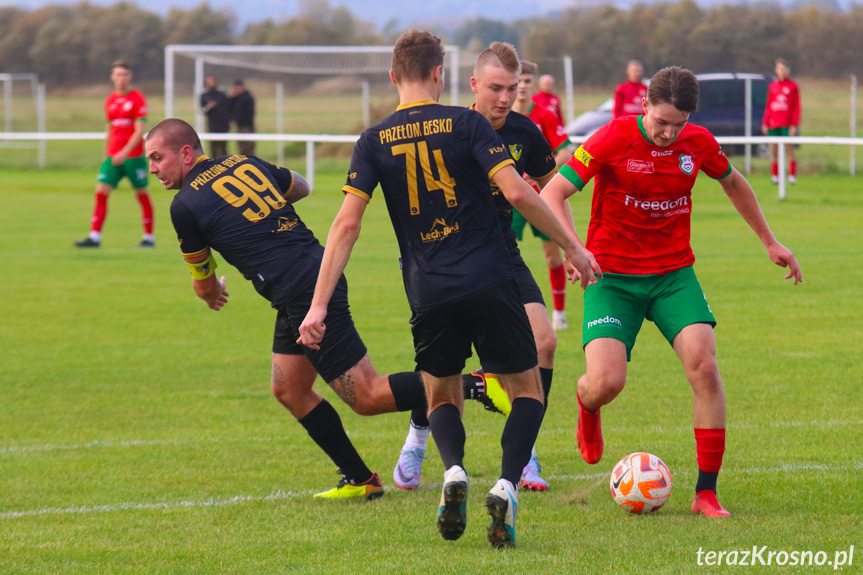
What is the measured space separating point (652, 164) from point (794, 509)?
169 cm

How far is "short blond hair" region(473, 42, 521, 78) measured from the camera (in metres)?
5.57

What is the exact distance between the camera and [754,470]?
583cm

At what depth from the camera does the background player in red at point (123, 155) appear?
15.1m

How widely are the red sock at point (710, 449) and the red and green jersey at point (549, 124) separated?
381 cm

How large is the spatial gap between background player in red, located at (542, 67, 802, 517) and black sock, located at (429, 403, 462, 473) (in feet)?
3.01

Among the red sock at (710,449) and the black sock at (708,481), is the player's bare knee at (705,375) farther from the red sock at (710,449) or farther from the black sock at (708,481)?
the black sock at (708,481)

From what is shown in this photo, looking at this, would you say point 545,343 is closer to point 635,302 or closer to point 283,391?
point 635,302

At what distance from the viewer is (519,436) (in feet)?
15.6

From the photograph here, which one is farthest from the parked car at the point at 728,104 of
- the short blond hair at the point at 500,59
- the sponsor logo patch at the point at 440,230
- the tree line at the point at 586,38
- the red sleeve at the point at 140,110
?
the sponsor logo patch at the point at 440,230

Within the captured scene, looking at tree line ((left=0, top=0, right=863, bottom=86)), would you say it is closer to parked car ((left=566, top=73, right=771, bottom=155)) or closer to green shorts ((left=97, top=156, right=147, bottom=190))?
parked car ((left=566, top=73, right=771, bottom=155))

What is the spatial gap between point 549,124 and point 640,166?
3.51 m

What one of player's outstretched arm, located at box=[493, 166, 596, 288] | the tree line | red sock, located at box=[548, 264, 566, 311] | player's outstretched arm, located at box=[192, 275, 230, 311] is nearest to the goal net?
the tree line

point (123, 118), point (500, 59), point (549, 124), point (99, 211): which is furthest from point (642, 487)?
point (123, 118)

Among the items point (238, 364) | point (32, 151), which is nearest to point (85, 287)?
point (238, 364)
